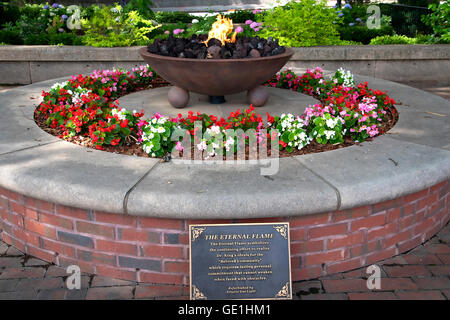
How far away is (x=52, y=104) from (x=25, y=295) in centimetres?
217

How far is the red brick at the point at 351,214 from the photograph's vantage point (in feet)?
10.4

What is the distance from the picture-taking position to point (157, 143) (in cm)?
363

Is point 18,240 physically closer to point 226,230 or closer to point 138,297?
point 138,297

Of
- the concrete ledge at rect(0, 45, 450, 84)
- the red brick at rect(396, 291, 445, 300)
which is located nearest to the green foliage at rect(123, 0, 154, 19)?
the concrete ledge at rect(0, 45, 450, 84)

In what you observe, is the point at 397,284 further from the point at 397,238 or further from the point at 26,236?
the point at 26,236

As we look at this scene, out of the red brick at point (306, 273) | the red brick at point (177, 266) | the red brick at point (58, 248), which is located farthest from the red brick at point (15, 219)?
the red brick at point (306, 273)

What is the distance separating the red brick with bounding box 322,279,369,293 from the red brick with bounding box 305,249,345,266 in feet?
0.46

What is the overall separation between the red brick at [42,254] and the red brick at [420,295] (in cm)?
241

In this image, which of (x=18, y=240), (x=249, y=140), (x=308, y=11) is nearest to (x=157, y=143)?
(x=249, y=140)

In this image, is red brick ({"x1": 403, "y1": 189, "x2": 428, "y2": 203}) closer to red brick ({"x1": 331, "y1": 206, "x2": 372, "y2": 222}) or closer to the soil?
red brick ({"x1": 331, "y1": 206, "x2": 372, "y2": 222})

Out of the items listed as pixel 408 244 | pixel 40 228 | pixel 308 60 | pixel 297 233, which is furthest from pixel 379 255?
pixel 308 60

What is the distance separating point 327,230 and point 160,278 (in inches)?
46.0

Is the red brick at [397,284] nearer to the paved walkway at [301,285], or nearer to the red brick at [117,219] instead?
the paved walkway at [301,285]
